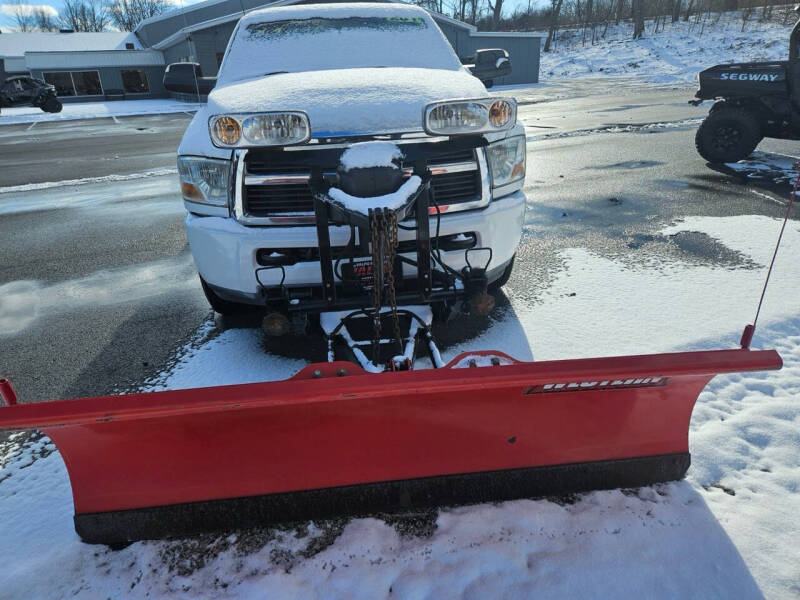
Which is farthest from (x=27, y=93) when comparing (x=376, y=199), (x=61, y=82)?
(x=376, y=199)

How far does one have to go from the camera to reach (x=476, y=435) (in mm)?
1895

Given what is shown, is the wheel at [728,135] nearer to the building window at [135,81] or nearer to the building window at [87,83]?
the building window at [135,81]

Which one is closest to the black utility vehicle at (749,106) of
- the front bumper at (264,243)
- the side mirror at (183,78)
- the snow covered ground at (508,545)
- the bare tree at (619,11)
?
the snow covered ground at (508,545)

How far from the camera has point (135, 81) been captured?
36.3 m

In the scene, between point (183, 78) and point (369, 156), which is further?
point (183, 78)

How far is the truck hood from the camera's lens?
8.52ft

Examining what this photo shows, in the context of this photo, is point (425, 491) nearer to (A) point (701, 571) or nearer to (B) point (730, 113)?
(A) point (701, 571)

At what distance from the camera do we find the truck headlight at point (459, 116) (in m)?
2.42

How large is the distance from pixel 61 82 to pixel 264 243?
42184mm

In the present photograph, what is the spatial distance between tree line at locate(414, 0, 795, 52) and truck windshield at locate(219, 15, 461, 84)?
48887 mm

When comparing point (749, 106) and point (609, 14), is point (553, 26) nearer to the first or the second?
point (609, 14)

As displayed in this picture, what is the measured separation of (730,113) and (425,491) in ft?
27.5

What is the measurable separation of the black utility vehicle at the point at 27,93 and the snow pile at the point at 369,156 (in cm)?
3182

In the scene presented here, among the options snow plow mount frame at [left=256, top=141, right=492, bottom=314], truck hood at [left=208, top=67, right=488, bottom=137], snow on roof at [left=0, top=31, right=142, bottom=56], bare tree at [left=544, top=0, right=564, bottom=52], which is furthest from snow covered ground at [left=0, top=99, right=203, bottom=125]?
bare tree at [left=544, top=0, right=564, bottom=52]
